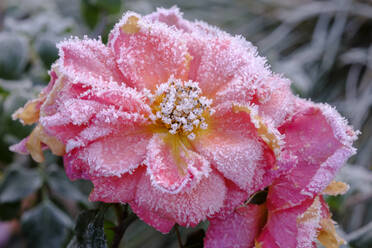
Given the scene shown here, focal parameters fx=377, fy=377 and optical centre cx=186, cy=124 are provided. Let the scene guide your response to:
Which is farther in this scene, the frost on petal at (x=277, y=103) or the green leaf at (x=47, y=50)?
the green leaf at (x=47, y=50)

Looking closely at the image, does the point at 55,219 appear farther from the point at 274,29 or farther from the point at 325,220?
the point at 274,29

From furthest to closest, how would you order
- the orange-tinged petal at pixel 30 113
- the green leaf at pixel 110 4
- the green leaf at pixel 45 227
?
the green leaf at pixel 110 4 < the green leaf at pixel 45 227 < the orange-tinged petal at pixel 30 113

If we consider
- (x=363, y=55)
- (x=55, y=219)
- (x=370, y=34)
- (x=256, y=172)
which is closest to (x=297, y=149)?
(x=256, y=172)

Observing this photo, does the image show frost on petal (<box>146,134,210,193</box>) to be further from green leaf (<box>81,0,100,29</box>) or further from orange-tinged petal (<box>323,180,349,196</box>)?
green leaf (<box>81,0,100,29</box>)

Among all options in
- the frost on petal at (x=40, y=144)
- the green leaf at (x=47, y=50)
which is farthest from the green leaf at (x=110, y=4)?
the frost on petal at (x=40, y=144)

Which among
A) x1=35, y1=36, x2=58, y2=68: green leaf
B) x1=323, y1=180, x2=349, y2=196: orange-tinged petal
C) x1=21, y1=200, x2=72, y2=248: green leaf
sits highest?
x1=323, y1=180, x2=349, y2=196: orange-tinged petal

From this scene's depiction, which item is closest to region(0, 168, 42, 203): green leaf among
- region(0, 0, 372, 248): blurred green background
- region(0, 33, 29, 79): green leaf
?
region(0, 0, 372, 248): blurred green background

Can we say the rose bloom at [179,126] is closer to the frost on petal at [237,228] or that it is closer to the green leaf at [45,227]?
the frost on petal at [237,228]

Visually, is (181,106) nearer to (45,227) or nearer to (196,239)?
(196,239)
